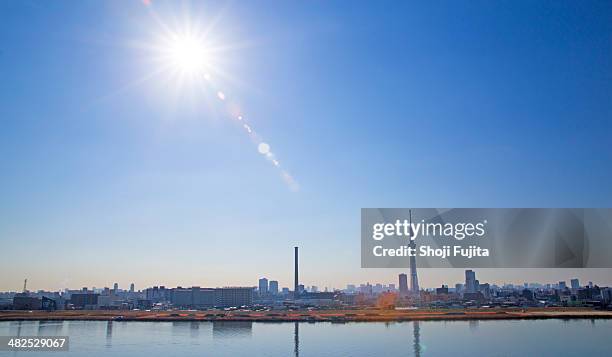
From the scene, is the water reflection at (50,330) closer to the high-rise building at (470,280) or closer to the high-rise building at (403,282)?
the high-rise building at (403,282)

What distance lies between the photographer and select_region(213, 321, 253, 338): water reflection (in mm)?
34781

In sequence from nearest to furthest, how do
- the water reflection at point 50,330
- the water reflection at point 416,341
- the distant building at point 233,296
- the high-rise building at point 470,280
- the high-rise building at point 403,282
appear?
the water reflection at point 416,341
the water reflection at point 50,330
the distant building at point 233,296
the high-rise building at point 403,282
the high-rise building at point 470,280

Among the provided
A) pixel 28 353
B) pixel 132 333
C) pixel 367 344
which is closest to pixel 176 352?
pixel 28 353

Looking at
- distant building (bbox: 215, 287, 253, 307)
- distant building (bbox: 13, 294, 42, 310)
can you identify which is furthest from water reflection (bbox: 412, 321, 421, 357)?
distant building (bbox: 13, 294, 42, 310)

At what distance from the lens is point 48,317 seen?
5525 centimetres

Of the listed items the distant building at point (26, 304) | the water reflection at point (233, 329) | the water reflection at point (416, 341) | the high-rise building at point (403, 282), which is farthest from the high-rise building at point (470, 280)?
the distant building at point (26, 304)

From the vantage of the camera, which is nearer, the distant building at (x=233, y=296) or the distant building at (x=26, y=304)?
the distant building at (x=26, y=304)

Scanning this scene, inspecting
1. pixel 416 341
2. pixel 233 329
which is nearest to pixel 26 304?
pixel 233 329

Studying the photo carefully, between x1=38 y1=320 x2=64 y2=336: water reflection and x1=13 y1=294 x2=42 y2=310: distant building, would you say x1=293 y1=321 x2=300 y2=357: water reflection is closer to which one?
x1=38 y1=320 x2=64 y2=336: water reflection

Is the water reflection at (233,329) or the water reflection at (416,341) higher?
the water reflection at (416,341)

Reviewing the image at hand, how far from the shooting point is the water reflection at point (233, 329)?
34.8 meters

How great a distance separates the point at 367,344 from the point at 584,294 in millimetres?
78652

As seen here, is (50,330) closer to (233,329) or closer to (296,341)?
(233,329)

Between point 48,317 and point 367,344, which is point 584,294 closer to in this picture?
point 367,344
